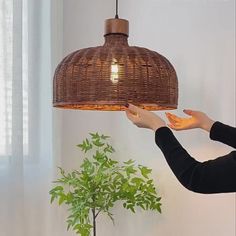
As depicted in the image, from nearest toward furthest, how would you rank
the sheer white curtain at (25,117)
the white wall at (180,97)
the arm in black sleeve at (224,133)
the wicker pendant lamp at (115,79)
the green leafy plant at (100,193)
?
the wicker pendant lamp at (115,79) < the arm in black sleeve at (224,133) < the white wall at (180,97) < the green leafy plant at (100,193) < the sheer white curtain at (25,117)

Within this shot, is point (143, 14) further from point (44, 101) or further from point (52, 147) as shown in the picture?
point (52, 147)

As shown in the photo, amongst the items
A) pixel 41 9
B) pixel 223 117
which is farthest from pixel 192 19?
pixel 41 9

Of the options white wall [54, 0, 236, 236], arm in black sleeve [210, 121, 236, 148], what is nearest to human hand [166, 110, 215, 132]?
arm in black sleeve [210, 121, 236, 148]

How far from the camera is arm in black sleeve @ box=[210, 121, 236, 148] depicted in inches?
54.6

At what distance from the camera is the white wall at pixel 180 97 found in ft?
5.58

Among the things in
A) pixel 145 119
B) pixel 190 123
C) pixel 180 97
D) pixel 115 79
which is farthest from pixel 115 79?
pixel 180 97

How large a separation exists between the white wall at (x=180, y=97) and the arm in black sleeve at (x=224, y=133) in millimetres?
261

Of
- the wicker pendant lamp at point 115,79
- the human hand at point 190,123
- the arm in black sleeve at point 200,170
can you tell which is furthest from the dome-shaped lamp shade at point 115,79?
the human hand at point 190,123

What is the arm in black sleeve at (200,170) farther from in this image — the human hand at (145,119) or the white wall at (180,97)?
the white wall at (180,97)

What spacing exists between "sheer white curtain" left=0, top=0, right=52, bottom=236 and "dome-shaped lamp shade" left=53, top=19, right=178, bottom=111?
0.87 m

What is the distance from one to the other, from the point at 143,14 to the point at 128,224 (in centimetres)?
116

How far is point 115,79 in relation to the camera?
1.08 meters

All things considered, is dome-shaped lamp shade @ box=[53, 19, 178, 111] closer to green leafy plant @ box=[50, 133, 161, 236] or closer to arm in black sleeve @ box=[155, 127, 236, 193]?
arm in black sleeve @ box=[155, 127, 236, 193]

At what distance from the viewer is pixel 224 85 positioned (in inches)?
66.5
